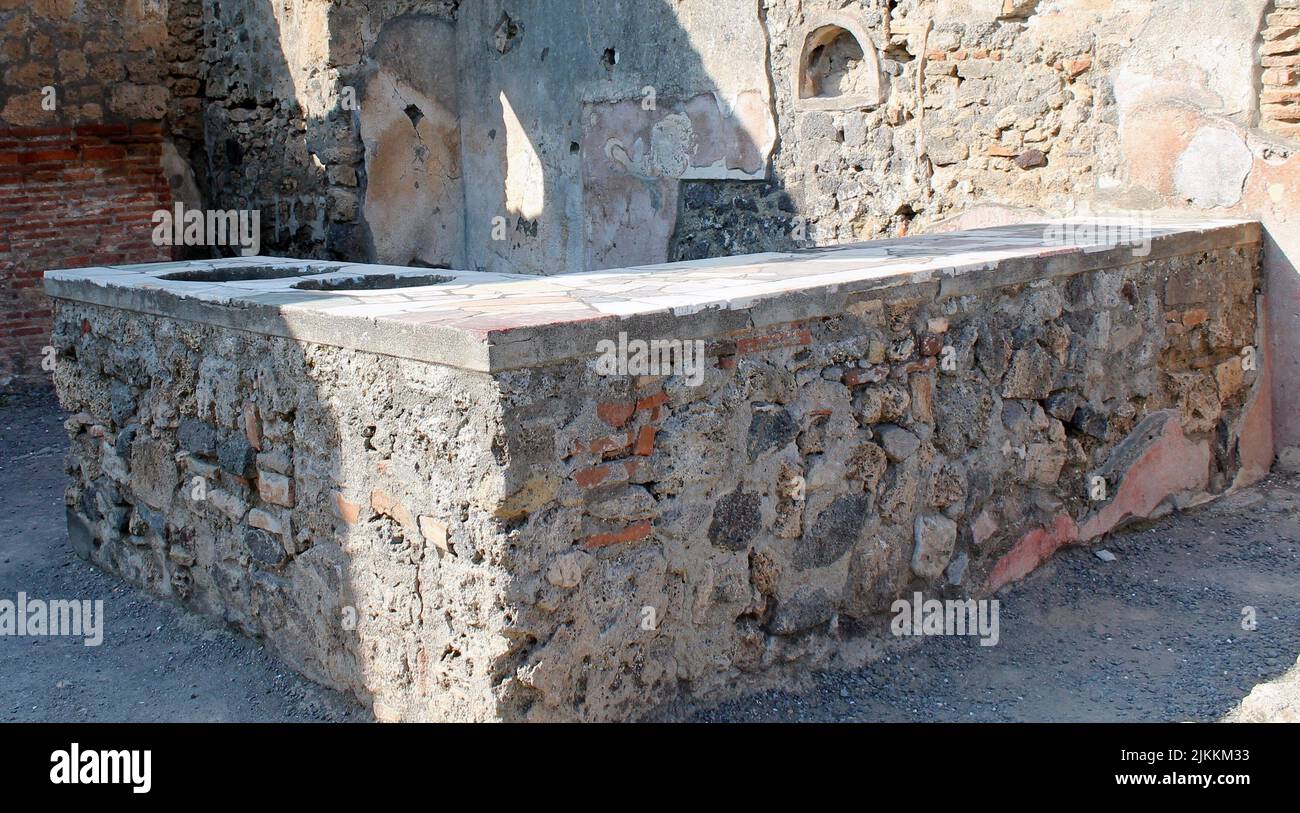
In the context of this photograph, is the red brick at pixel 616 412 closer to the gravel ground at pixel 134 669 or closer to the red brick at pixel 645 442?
the red brick at pixel 645 442

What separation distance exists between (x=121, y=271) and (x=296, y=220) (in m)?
3.78

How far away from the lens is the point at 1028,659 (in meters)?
3.25

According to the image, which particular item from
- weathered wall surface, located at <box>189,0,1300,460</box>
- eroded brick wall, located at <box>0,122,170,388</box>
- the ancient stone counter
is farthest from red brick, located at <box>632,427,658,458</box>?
eroded brick wall, located at <box>0,122,170,388</box>

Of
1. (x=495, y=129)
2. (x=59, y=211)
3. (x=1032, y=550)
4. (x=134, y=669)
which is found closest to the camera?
(x=134, y=669)

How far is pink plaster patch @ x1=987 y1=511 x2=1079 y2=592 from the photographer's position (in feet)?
11.7

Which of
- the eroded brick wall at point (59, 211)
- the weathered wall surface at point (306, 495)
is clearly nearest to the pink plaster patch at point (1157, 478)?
the weathered wall surface at point (306, 495)

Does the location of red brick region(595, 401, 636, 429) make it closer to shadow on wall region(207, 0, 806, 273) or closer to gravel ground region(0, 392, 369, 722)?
gravel ground region(0, 392, 369, 722)

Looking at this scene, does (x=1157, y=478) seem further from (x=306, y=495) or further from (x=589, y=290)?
(x=306, y=495)

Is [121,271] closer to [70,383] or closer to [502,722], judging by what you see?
[70,383]

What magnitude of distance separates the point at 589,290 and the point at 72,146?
574 cm

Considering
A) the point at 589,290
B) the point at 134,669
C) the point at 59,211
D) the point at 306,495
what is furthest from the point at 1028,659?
the point at 59,211

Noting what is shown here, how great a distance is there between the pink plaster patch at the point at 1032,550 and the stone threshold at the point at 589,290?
786 millimetres

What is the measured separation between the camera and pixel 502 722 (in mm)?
2535

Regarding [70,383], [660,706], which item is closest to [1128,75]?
[660,706]
